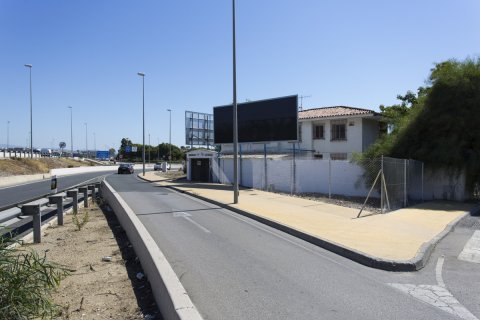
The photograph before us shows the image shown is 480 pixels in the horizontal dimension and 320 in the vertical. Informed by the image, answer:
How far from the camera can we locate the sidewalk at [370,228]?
8.41 meters

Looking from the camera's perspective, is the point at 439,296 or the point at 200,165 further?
the point at 200,165

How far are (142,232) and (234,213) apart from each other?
7.35 meters

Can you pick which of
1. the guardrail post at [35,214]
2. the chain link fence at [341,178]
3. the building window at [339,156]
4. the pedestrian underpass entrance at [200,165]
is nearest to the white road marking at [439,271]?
the chain link fence at [341,178]

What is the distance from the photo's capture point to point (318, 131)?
3403cm

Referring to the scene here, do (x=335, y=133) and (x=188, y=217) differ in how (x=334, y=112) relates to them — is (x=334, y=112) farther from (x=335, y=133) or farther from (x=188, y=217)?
(x=188, y=217)

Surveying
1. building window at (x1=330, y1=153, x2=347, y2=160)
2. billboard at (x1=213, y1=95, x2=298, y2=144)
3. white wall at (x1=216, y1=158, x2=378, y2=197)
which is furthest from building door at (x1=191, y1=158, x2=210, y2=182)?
building window at (x1=330, y1=153, x2=347, y2=160)

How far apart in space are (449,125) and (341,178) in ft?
20.4

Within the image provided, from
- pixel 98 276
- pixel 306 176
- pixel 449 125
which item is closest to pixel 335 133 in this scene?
pixel 306 176

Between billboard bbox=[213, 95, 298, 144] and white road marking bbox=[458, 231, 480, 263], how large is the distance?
1817 cm

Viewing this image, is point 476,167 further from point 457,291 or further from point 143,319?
point 143,319

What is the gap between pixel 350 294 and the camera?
241 inches

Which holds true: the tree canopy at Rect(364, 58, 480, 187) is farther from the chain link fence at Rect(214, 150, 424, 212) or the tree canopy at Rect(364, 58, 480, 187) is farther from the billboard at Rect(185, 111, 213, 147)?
the billboard at Rect(185, 111, 213, 147)

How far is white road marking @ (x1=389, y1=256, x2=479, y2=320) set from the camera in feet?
18.0

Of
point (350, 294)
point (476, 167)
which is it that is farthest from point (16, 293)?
point (476, 167)
